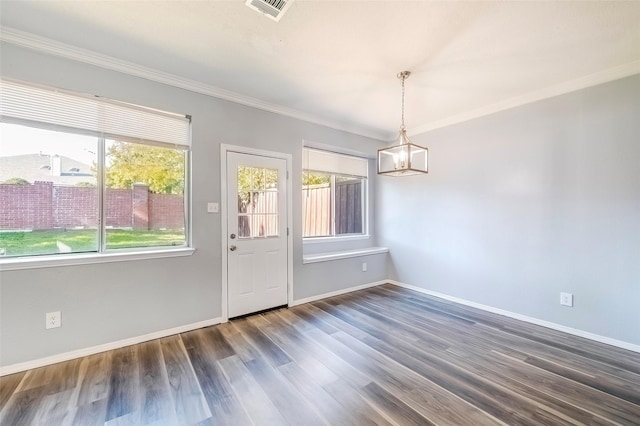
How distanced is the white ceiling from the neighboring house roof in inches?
35.4

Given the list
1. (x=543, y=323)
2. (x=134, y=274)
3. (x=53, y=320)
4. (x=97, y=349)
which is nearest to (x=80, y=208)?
(x=134, y=274)

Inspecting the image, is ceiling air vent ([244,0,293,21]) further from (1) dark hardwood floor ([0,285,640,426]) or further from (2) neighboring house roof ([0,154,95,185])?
(1) dark hardwood floor ([0,285,640,426])

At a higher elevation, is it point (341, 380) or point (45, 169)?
point (45, 169)

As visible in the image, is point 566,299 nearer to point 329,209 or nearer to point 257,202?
point 329,209

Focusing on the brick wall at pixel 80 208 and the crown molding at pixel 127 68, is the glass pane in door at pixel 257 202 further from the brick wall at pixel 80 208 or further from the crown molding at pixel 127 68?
the crown molding at pixel 127 68

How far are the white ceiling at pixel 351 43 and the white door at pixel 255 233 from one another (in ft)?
2.89

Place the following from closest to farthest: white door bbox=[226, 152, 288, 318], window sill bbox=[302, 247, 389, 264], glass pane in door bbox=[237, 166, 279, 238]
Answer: white door bbox=[226, 152, 288, 318], glass pane in door bbox=[237, 166, 279, 238], window sill bbox=[302, 247, 389, 264]

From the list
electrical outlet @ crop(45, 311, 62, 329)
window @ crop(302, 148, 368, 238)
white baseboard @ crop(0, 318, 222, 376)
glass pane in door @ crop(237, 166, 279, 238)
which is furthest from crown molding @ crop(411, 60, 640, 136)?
electrical outlet @ crop(45, 311, 62, 329)

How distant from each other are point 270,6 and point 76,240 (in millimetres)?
2567

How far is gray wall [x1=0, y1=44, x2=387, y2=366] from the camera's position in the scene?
209cm

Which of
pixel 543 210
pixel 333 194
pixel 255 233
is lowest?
pixel 255 233

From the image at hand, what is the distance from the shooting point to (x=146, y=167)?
2680mm

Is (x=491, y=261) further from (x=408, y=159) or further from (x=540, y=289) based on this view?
(x=408, y=159)

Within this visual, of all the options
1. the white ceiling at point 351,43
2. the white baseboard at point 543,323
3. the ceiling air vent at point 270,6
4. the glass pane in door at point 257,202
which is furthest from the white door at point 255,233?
the white baseboard at point 543,323
